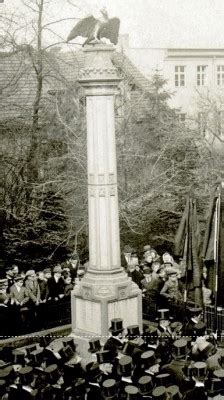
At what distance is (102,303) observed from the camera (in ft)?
39.8

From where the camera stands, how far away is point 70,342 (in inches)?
429

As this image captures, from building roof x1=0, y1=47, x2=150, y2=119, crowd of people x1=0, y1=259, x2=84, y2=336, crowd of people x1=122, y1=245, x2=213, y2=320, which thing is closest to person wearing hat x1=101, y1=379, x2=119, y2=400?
crowd of people x1=122, y1=245, x2=213, y2=320

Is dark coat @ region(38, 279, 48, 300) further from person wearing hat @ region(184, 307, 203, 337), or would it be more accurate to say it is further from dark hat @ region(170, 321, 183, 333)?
dark hat @ region(170, 321, 183, 333)

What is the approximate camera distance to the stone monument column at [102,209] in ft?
39.8

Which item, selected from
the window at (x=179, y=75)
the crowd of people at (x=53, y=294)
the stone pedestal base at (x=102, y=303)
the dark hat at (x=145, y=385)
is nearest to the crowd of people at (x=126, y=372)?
the dark hat at (x=145, y=385)

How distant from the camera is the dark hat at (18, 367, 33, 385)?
9266 millimetres

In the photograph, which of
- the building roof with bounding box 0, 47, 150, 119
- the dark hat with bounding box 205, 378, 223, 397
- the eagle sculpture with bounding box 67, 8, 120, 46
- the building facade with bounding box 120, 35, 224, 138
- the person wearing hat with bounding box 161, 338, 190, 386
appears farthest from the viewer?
the building facade with bounding box 120, 35, 224, 138

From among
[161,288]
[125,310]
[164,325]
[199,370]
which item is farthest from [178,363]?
[161,288]

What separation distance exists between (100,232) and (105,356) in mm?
2998

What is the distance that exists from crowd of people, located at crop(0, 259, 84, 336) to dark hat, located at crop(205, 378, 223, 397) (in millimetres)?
5721

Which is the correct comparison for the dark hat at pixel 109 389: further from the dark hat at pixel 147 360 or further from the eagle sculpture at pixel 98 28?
the eagle sculpture at pixel 98 28

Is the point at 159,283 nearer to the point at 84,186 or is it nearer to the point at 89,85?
the point at 89,85

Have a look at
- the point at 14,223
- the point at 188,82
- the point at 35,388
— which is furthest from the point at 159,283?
the point at 188,82

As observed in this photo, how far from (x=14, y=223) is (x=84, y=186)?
2.37 m
